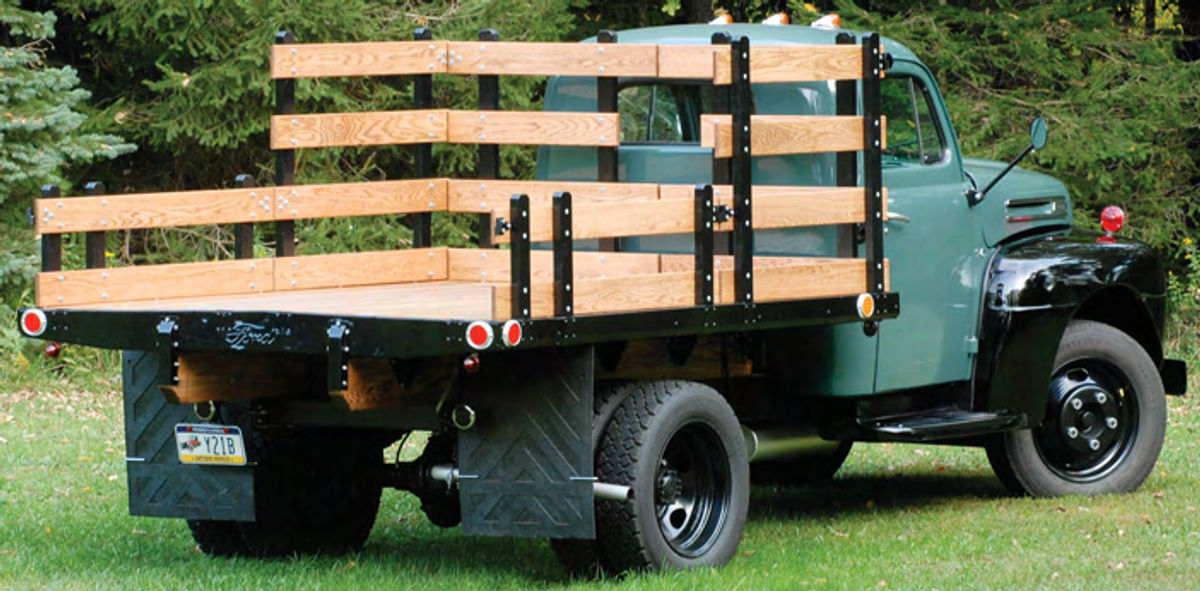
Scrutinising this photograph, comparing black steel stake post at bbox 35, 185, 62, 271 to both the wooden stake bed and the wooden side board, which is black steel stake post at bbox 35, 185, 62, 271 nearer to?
the wooden stake bed

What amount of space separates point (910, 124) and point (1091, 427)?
1768 millimetres

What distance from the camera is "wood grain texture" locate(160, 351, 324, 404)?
21.6 feet

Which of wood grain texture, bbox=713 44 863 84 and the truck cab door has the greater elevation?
wood grain texture, bbox=713 44 863 84

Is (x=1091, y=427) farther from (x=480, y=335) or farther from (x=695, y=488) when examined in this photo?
(x=480, y=335)

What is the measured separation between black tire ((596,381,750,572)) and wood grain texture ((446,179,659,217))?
1091 mm

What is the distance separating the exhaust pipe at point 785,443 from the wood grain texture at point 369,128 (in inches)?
76.5

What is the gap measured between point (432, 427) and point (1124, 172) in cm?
1078

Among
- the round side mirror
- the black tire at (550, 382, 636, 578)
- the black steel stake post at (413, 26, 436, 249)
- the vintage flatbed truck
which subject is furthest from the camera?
the black steel stake post at (413, 26, 436, 249)

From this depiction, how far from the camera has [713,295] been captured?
6.81 meters

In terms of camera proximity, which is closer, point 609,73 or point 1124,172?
point 609,73

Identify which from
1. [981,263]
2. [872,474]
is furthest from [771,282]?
[872,474]

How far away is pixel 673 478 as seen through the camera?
273 inches

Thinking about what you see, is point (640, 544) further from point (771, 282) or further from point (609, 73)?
point (609, 73)

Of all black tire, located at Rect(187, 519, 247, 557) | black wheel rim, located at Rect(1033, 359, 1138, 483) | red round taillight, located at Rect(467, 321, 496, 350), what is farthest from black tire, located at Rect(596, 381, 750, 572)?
black wheel rim, located at Rect(1033, 359, 1138, 483)
